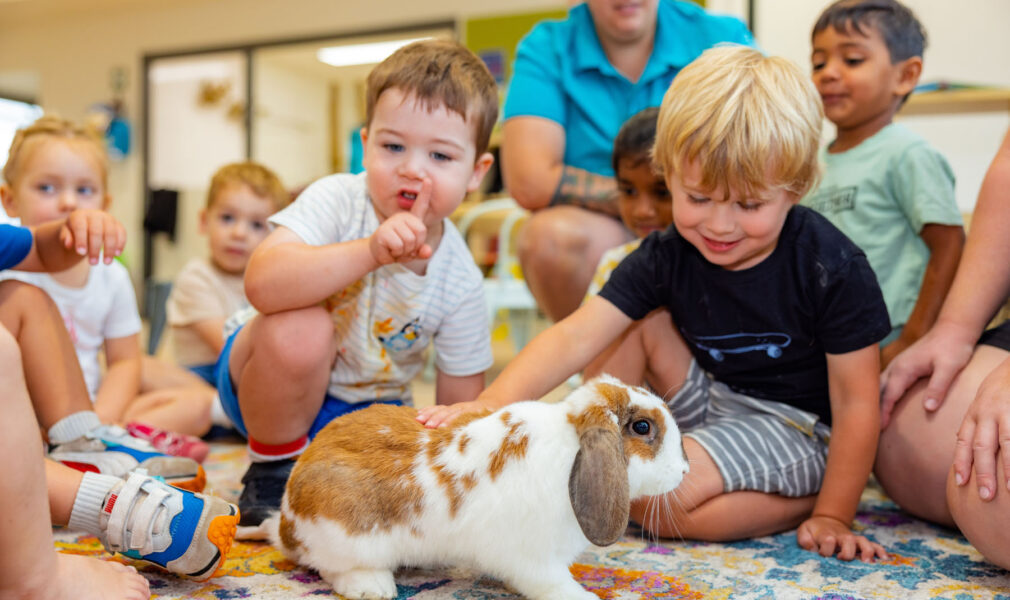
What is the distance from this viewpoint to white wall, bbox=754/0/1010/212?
3709 millimetres

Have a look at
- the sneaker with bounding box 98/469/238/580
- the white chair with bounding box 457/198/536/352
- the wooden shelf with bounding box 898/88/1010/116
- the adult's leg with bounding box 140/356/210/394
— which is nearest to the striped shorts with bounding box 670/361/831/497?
the sneaker with bounding box 98/469/238/580

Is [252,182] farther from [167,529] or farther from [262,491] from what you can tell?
[167,529]

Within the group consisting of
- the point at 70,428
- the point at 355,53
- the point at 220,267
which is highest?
the point at 355,53

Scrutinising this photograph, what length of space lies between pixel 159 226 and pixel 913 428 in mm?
5961

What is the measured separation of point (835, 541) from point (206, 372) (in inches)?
61.5

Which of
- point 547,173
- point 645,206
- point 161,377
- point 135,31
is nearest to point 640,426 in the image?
point 645,206

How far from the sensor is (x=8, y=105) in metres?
7.57

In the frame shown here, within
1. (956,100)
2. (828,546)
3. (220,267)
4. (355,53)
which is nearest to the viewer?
(828,546)

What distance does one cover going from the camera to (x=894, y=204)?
5.12 feet

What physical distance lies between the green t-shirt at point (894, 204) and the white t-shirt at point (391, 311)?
0.81 metres

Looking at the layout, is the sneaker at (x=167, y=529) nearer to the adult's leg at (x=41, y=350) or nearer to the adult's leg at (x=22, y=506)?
the adult's leg at (x=22, y=506)

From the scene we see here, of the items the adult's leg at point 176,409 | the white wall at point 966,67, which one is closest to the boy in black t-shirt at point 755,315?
the adult's leg at point 176,409

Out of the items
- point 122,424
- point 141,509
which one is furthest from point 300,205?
point 122,424

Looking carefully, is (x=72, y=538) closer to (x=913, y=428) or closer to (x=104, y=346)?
(x=104, y=346)
